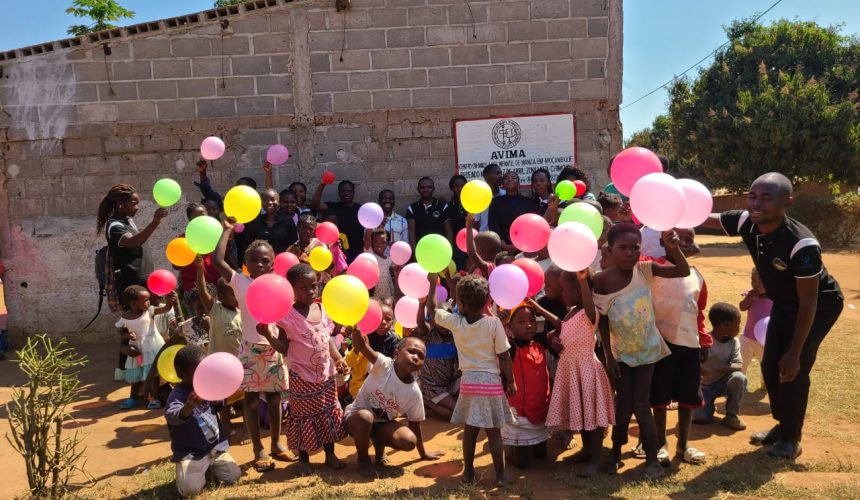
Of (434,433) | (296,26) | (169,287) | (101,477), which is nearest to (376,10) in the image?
(296,26)

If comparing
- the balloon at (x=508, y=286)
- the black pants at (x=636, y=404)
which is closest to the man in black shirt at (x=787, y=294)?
the black pants at (x=636, y=404)

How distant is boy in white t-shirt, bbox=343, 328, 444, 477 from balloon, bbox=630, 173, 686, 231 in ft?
4.72

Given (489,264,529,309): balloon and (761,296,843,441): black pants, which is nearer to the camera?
(489,264,529,309): balloon

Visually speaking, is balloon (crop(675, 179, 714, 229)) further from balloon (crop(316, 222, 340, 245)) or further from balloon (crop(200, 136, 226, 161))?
balloon (crop(200, 136, 226, 161))

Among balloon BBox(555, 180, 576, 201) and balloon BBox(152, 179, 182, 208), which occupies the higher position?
balloon BBox(152, 179, 182, 208)

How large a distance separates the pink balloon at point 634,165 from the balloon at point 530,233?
0.57 meters

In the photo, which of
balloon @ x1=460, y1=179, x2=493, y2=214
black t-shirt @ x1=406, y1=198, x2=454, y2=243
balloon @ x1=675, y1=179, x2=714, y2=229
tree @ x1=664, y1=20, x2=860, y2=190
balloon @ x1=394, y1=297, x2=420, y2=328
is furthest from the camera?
tree @ x1=664, y1=20, x2=860, y2=190

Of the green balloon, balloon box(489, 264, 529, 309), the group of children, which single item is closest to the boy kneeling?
the group of children

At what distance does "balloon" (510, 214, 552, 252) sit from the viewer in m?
4.10

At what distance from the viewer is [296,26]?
7.18 m

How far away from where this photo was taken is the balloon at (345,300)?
346 centimetres

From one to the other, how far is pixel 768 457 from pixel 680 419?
1.75 ft

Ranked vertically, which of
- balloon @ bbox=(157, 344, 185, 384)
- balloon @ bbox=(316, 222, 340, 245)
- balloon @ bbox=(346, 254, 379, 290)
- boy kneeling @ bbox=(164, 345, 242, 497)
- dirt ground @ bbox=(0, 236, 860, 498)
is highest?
balloon @ bbox=(316, 222, 340, 245)

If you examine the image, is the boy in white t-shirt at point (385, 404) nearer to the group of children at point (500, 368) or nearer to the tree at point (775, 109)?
the group of children at point (500, 368)
